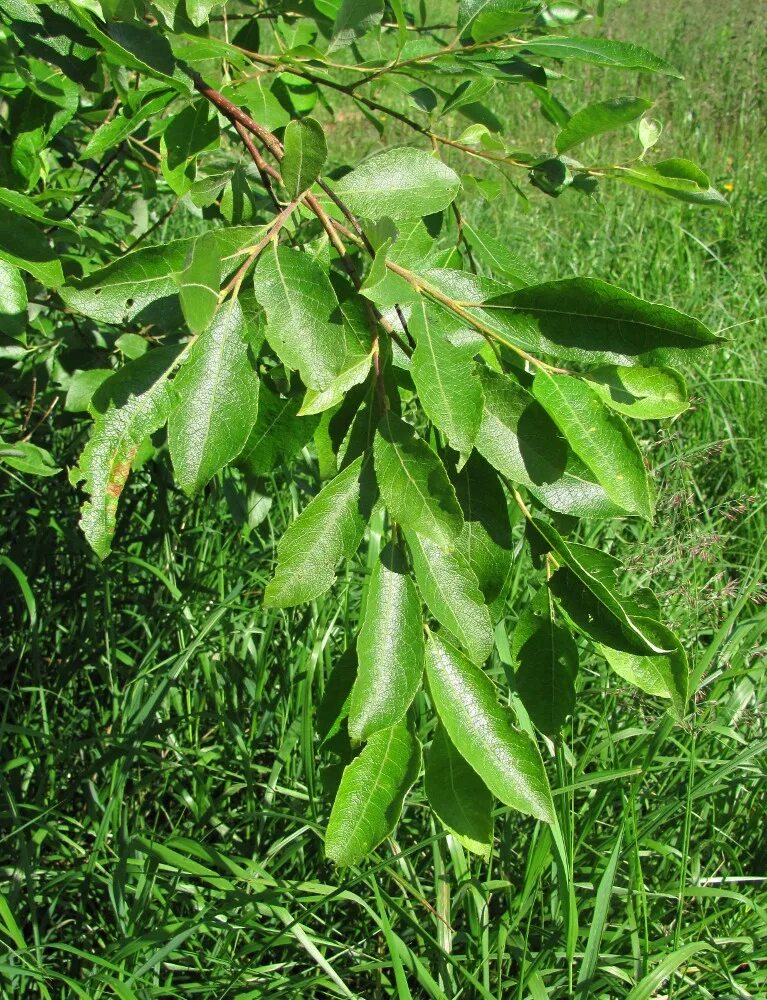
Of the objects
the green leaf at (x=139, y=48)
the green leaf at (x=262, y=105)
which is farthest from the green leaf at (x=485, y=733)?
the green leaf at (x=262, y=105)

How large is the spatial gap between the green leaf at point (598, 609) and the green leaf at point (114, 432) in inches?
12.7

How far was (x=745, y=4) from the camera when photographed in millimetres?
7074

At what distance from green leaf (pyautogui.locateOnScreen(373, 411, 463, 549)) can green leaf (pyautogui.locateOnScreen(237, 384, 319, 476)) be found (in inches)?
6.3

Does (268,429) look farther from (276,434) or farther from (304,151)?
(304,151)

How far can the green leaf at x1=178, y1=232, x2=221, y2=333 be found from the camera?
68 cm

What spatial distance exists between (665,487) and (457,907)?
119cm

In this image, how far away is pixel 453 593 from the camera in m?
0.79

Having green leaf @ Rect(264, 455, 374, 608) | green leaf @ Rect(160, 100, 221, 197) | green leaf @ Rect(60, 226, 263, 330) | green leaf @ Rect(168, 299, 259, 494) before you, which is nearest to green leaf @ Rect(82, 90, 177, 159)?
green leaf @ Rect(160, 100, 221, 197)

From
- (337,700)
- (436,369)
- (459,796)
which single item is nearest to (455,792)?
(459,796)

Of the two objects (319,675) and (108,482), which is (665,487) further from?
(108,482)

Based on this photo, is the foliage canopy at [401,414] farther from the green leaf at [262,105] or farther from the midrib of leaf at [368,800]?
the green leaf at [262,105]

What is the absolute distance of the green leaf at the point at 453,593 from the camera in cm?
79

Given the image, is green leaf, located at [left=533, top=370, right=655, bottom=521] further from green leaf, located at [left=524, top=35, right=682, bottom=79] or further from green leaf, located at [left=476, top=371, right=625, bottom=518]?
green leaf, located at [left=524, top=35, right=682, bottom=79]

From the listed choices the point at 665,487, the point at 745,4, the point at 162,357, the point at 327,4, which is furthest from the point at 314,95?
the point at 745,4
